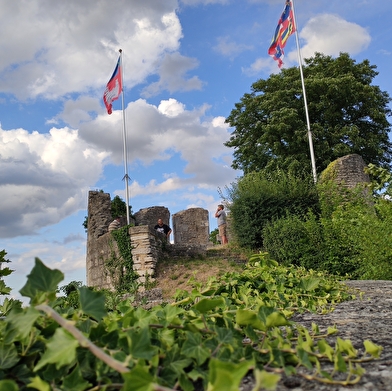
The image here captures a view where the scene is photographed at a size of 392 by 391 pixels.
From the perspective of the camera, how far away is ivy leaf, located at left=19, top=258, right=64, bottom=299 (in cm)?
100

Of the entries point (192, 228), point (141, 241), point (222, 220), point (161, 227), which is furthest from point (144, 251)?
point (192, 228)

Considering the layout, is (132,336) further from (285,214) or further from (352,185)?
(352,185)

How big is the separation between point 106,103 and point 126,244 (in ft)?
23.8

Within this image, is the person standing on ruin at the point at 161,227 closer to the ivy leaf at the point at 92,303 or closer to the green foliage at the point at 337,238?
the green foliage at the point at 337,238

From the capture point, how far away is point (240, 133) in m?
25.9

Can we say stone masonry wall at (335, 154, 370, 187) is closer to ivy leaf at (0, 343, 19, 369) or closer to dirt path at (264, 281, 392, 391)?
dirt path at (264, 281, 392, 391)

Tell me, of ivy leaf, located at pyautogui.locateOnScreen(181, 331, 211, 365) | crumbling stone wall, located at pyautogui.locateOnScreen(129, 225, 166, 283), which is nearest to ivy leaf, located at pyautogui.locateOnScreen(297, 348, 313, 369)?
ivy leaf, located at pyautogui.locateOnScreen(181, 331, 211, 365)

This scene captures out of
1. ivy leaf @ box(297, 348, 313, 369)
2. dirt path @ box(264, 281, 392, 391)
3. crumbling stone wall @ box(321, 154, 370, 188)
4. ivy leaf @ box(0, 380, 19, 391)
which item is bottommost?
dirt path @ box(264, 281, 392, 391)

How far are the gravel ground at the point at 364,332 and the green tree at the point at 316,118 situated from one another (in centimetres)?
1932

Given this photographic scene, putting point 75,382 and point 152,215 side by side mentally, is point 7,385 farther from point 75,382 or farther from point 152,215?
point 152,215

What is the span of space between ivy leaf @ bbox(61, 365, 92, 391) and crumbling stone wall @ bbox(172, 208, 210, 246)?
22.8 m

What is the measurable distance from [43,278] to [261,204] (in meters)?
14.3

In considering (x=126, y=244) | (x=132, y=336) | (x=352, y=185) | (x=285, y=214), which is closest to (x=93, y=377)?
(x=132, y=336)

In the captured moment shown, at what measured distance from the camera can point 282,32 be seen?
19.5 meters
